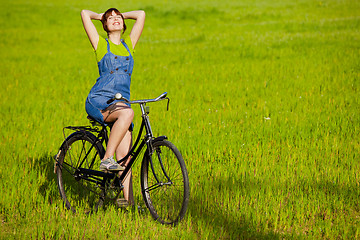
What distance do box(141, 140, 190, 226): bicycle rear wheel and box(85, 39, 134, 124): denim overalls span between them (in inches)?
26.5

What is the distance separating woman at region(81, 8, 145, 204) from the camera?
14.2 ft

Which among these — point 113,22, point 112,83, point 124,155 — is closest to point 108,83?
point 112,83

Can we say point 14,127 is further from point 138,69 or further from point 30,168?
point 138,69

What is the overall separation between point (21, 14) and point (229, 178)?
2475 centimetres

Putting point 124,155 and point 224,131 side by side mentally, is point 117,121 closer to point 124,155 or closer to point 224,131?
point 124,155

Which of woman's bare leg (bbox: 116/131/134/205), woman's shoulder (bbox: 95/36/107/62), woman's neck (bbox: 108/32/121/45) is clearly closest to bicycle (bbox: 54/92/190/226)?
woman's bare leg (bbox: 116/131/134/205)

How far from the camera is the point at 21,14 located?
26.8 m

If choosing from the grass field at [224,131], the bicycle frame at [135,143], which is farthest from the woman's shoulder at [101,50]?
the grass field at [224,131]

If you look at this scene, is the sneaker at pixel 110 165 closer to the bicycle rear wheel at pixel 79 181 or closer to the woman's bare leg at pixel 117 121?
the woman's bare leg at pixel 117 121

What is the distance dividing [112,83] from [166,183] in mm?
1143

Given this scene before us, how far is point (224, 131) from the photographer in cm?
721

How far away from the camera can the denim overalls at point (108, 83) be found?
446cm

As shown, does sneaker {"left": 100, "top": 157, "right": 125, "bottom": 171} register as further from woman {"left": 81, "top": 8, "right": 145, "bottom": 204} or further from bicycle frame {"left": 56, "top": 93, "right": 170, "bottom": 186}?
bicycle frame {"left": 56, "top": 93, "right": 170, "bottom": 186}

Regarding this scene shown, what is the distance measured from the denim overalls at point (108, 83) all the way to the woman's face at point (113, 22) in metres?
0.18
